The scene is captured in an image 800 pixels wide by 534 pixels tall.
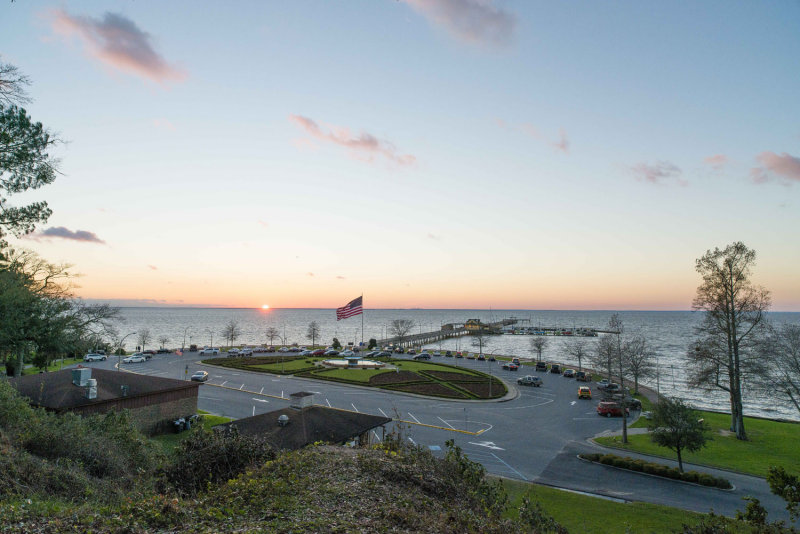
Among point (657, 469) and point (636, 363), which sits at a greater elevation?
point (636, 363)

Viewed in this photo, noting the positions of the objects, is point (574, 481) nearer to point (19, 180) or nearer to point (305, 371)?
point (19, 180)

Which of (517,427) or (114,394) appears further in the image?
(517,427)

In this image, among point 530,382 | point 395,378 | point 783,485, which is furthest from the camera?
point 530,382

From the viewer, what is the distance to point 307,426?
24.1m

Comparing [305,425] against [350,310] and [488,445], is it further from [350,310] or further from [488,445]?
[350,310]

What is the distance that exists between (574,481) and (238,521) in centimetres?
2336

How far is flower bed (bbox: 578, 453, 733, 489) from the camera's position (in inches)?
1021

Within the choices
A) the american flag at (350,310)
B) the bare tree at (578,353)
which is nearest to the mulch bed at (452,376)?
the american flag at (350,310)

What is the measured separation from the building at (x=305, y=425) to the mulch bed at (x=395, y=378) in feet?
92.8

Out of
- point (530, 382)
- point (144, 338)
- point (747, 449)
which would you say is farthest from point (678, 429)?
point (144, 338)

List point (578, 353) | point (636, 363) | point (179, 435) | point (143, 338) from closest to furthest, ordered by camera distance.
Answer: point (179, 435)
point (636, 363)
point (578, 353)
point (143, 338)

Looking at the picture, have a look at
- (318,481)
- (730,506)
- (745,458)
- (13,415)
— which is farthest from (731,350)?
(13,415)

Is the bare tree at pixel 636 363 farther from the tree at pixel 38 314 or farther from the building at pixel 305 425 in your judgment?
the tree at pixel 38 314

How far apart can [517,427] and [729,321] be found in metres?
23.2
